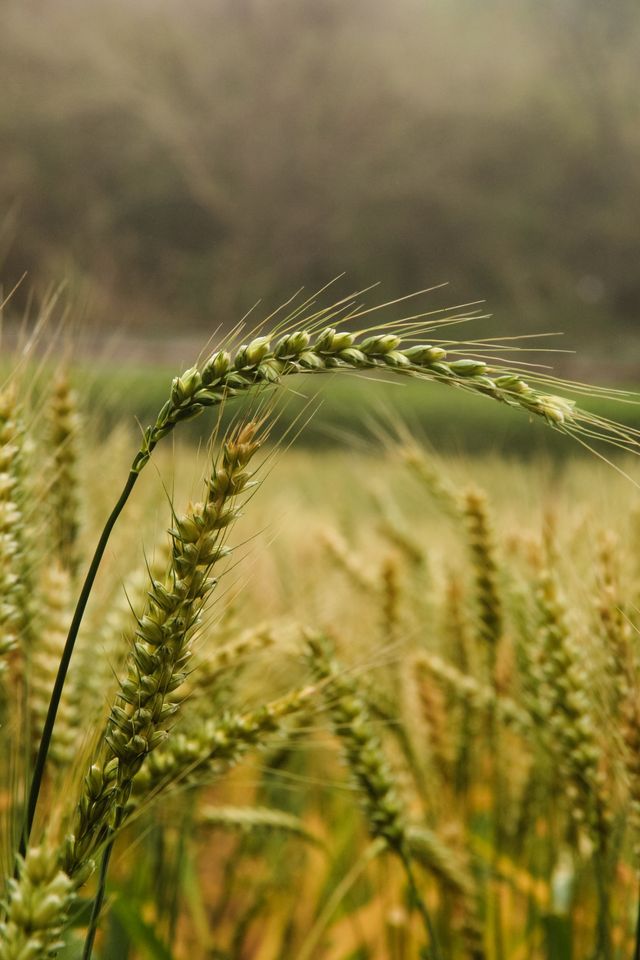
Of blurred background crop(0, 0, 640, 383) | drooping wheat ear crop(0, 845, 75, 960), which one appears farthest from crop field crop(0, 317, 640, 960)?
blurred background crop(0, 0, 640, 383)

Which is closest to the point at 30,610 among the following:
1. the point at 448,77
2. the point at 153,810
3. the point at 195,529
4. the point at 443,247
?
the point at 153,810

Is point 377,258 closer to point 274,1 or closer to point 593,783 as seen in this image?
point 274,1

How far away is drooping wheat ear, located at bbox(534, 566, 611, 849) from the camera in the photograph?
17.1 inches

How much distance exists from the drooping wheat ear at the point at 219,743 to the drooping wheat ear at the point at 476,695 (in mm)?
280

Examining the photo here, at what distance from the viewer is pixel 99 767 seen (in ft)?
0.88

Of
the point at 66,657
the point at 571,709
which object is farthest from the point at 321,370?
the point at 571,709

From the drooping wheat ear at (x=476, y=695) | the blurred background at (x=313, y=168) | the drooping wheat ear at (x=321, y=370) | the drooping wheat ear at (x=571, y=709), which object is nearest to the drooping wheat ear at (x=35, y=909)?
the drooping wheat ear at (x=321, y=370)

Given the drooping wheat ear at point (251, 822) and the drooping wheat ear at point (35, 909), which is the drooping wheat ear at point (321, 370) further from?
the drooping wheat ear at point (251, 822)

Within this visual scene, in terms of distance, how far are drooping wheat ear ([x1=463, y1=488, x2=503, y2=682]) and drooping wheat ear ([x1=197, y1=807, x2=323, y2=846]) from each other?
24 centimetres

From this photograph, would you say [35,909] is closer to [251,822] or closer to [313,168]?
[251,822]

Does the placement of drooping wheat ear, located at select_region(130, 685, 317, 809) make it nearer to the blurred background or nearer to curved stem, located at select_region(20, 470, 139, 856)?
curved stem, located at select_region(20, 470, 139, 856)

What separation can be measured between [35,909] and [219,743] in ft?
0.42

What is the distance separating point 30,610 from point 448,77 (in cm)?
2353

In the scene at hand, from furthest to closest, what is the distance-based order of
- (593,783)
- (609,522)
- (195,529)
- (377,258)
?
(377,258) < (609,522) < (593,783) < (195,529)
